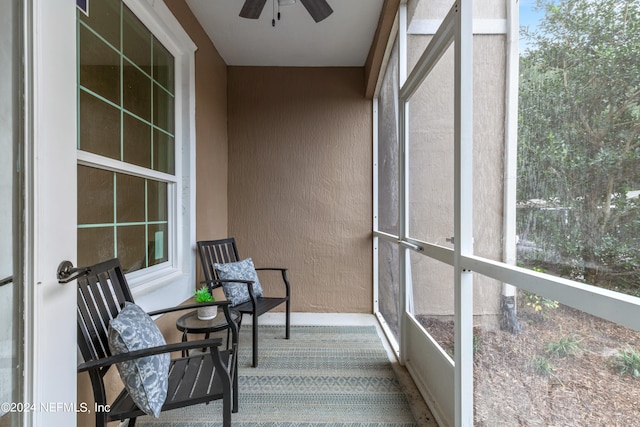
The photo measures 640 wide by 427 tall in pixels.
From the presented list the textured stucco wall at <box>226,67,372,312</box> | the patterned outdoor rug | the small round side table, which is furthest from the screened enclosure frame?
the textured stucco wall at <box>226,67,372,312</box>

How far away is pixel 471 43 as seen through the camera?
1.21 metres

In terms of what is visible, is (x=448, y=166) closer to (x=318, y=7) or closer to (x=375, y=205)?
(x=318, y=7)

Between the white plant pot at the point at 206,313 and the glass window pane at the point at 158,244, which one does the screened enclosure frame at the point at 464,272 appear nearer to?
the white plant pot at the point at 206,313

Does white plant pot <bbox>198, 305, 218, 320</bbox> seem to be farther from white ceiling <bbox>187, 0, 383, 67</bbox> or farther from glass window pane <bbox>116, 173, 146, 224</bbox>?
white ceiling <bbox>187, 0, 383, 67</bbox>

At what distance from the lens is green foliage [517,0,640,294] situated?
0.61 meters

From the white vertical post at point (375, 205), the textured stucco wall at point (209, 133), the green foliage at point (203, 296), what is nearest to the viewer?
the green foliage at point (203, 296)

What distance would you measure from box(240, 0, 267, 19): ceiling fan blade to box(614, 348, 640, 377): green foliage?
7.25 ft

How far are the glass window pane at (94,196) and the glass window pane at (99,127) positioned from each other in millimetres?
107

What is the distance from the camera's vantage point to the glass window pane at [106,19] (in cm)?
146

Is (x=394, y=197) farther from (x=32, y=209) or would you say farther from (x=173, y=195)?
(x=32, y=209)

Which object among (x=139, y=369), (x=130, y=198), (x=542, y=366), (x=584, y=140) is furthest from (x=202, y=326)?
(x=584, y=140)

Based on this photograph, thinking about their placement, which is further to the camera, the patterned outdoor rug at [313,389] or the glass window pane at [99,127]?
the patterned outdoor rug at [313,389]

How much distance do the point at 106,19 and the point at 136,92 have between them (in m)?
0.38

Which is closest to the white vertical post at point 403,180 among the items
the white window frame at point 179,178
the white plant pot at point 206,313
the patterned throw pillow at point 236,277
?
the patterned throw pillow at point 236,277
